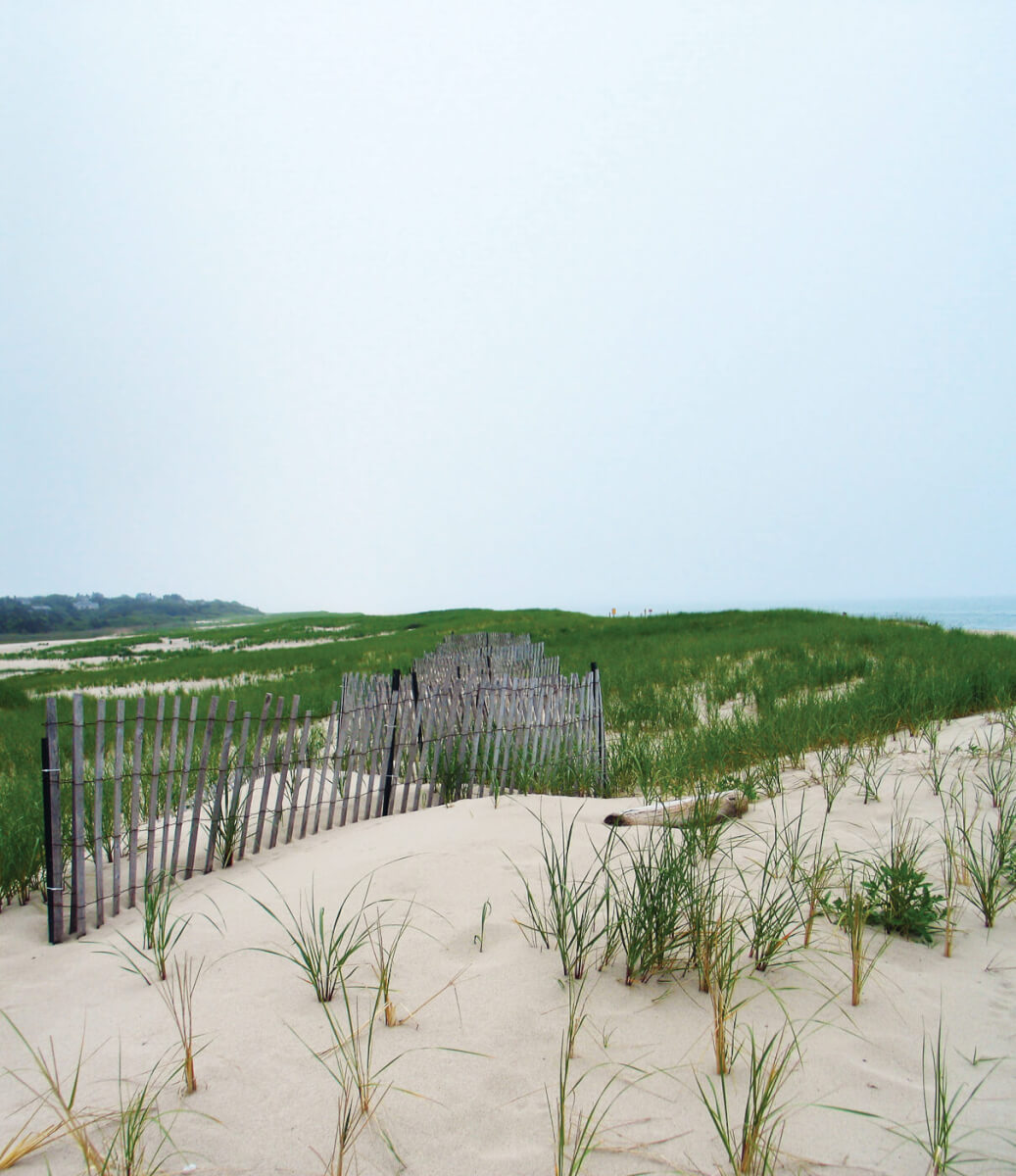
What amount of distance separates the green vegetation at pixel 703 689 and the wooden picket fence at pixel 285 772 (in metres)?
0.19

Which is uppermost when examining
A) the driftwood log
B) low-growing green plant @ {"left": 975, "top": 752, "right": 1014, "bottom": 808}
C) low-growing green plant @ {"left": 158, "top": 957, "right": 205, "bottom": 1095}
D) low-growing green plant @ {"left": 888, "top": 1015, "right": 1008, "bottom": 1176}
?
low-growing green plant @ {"left": 975, "top": 752, "right": 1014, "bottom": 808}

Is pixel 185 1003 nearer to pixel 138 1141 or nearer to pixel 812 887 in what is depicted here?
pixel 138 1141

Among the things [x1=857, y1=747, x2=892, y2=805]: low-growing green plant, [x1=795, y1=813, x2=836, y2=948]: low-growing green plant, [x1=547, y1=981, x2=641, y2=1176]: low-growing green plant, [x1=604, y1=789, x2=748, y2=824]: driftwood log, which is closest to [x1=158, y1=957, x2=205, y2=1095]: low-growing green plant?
[x1=547, y1=981, x2=641, y2=1176]: low-growing green plant

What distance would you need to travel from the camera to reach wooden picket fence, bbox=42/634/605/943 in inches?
137

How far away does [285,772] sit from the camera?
4434mm

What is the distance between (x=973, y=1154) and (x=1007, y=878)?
1.67 metres

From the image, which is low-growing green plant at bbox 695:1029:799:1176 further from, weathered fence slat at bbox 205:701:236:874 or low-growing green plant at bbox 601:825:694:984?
weathered fence slat at bbox 205:701:236:874

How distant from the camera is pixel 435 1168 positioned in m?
1.69

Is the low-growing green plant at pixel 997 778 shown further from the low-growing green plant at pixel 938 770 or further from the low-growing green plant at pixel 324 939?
the low-growing green plant at pixel 324 939

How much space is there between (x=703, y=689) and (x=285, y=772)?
6941mm

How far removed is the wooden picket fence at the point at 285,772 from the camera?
11.4ft

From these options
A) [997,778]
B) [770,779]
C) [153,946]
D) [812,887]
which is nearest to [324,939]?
[153,946]

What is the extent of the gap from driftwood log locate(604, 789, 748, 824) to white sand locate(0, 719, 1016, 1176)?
83 cm

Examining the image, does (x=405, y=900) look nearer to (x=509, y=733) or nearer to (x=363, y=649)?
(x=509, y=733)
